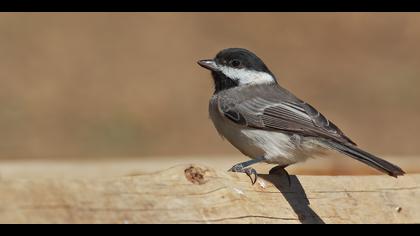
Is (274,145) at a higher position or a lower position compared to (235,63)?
lower

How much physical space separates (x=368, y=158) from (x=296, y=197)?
2.00ft

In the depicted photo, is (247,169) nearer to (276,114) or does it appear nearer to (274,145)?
(274,145)

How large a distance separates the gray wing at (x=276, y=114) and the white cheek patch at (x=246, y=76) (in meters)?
0.14

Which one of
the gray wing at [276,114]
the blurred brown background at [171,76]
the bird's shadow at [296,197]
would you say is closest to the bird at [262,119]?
the gray wing at [276,114]

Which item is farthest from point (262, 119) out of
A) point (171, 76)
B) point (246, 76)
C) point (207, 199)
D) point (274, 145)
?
point (171, 76)

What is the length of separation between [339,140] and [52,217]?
91.5 inches

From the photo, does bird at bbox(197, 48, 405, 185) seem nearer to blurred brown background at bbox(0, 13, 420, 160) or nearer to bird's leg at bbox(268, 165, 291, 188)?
bird's leg at bbox(268, 165, 291, 188)

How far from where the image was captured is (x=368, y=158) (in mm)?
4305

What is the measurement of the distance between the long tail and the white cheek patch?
1016mm

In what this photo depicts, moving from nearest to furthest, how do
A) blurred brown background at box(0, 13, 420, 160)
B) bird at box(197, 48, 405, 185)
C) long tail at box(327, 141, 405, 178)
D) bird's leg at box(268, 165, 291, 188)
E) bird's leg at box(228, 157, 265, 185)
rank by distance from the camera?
long tail at box(327, 141, 405, 178), bird's leg at box(228, 157, 265, 185), bird's leg at box(268, 165, 291, 188), bird at box(197, 48, 405, 185), blurred brown background at box(0, 13, 420, 160)

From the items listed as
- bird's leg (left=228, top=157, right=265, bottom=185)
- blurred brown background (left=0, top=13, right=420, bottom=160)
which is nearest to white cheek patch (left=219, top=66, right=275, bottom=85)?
bird's leg (left=228, top=157, right=265, bottom=185)

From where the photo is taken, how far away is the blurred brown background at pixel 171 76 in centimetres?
964

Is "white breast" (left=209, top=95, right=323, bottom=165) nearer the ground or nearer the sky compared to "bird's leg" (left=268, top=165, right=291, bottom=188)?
nearer the sky

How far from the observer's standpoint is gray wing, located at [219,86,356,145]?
5.12 metres
